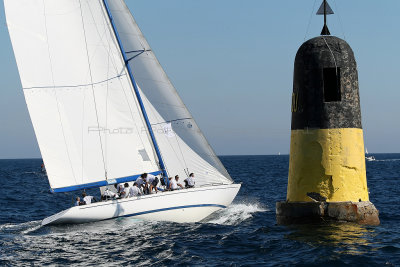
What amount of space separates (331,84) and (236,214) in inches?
414

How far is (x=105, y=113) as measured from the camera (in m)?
24.4

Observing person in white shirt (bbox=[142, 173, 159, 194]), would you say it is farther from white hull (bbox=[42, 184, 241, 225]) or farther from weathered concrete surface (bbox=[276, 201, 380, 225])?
weathered concrete surface (bbox=[276, 201, 380, 225])

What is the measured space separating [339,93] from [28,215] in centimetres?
1913

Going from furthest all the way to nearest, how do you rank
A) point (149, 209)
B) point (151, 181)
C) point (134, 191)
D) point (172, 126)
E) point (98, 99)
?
point (172, 126) < point (98, 99) < point (151, 181) < point (134, 191) < point (149, 209)

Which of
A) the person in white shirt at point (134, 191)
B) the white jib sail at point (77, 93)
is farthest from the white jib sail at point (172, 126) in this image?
the person in white shirt at point (134, 191)

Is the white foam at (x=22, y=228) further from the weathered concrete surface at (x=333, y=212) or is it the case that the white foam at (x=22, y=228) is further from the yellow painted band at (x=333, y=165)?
the yellow painted band at (x=333, y=165)

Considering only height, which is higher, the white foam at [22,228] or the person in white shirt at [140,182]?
the person in white shirt at [140,182]

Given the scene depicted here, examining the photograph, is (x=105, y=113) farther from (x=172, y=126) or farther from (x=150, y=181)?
(x=150, y=181)

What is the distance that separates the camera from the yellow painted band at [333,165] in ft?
50.1

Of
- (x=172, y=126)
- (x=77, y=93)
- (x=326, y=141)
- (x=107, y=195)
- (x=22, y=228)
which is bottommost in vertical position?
(x=22, y=228)

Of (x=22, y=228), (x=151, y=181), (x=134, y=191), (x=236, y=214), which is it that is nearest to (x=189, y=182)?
(x=151, y=181)

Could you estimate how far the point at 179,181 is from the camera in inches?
1016

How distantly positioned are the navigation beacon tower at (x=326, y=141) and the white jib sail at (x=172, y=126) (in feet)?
32.0

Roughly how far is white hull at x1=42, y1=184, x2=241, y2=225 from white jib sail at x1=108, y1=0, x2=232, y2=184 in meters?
3.07
